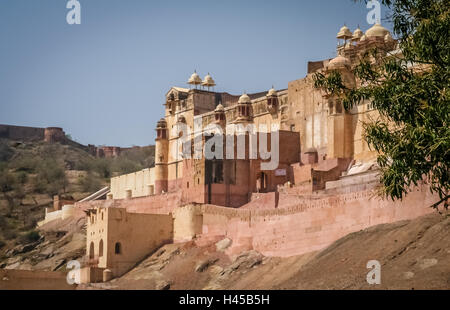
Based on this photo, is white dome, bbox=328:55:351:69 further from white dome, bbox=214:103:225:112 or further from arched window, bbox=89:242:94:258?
arched window, bbox=89:242:94:258

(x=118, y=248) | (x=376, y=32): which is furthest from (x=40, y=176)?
(x=376, y=32)

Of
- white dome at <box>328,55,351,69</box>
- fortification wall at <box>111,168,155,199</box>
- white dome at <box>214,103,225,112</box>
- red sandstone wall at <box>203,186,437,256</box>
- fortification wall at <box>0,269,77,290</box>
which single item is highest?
white dome at <box>328,55,351,69</box>

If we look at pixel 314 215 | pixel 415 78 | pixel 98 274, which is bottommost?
pixel 98 274

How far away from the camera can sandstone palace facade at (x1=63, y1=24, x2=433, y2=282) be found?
40094 mm

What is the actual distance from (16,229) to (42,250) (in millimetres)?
13834

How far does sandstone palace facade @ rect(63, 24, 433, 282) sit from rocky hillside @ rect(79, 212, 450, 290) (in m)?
0.85

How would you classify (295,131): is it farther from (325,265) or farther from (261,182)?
(325,265)

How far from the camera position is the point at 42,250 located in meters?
58.8

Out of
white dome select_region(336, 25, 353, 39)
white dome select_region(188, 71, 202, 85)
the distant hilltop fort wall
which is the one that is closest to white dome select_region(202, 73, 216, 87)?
white dome select_region(188, 71, 202, 85)

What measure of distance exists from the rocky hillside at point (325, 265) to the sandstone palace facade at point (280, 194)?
2.79ft

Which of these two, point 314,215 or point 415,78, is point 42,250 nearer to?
point 314,215
